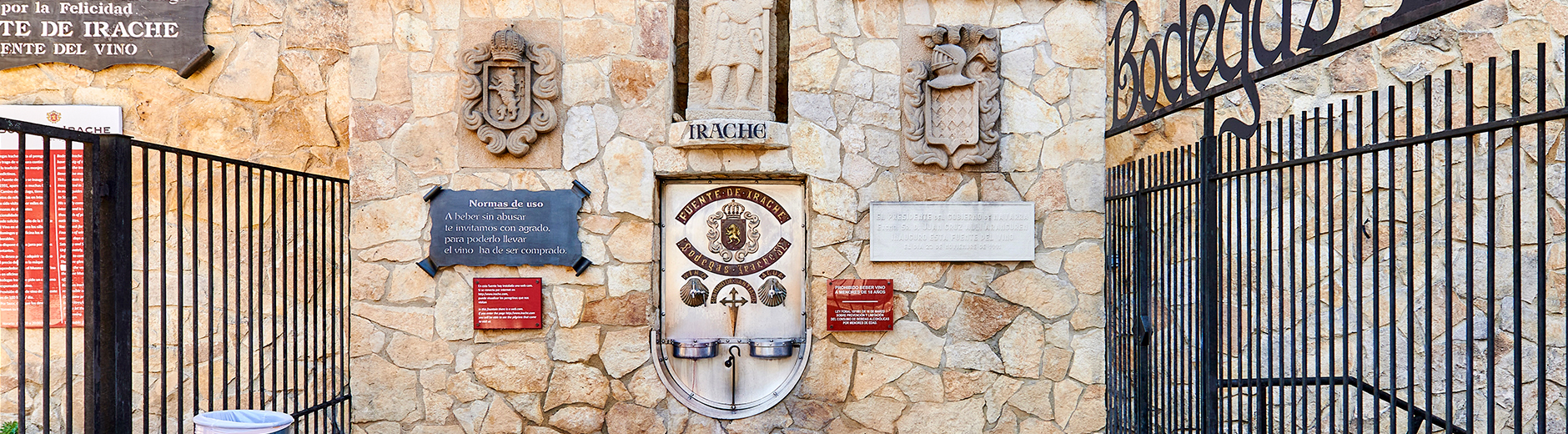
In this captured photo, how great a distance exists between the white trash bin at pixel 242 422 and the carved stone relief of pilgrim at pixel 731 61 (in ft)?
8.27

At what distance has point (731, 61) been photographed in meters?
4.95

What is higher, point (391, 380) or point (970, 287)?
point (970, 287)

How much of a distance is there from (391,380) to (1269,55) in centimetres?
443

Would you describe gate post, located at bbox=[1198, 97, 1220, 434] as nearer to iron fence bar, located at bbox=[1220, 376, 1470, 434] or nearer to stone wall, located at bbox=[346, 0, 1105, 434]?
iron fence bar, located at bbox=[1220, 376, 1470, 434]

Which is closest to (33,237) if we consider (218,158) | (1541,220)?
(218,158)

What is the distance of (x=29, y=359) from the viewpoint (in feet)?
18.4

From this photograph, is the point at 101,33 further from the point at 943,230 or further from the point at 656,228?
the point at 943,230

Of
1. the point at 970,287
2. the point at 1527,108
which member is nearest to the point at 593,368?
the point at 970,287

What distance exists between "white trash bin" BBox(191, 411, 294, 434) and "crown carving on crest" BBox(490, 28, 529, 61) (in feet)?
7.06

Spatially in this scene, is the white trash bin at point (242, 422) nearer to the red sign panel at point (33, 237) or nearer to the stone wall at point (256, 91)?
the stone wall at point (256, 91)

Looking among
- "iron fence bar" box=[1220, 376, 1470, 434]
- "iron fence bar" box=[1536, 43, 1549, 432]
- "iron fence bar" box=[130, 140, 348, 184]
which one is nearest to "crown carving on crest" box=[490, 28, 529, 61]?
"iron fence bar" box=[130, 140, 348, 184]

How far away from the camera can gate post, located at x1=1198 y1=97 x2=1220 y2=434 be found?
336cm

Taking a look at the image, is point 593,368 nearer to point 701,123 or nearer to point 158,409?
point 701,123

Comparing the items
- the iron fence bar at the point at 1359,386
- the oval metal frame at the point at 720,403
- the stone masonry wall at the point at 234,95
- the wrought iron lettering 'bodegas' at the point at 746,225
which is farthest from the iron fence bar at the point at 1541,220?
the stone masonry wall at the point at 234,95
